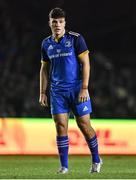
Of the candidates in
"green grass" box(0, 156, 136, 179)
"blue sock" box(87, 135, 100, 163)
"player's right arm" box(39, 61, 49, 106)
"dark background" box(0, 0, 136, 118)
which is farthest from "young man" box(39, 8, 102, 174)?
"dark background" box(0, 0, 136, 118)

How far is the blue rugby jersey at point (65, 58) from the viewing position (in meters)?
7.32

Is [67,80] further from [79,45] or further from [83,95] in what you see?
[79,45]

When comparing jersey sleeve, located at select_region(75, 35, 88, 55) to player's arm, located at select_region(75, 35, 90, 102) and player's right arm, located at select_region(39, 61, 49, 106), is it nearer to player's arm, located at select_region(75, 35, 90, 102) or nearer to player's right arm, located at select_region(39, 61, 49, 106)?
player's arm, located at select_region(75, 35, 90, 102)

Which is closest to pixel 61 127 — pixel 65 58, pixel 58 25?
pixel 65 58

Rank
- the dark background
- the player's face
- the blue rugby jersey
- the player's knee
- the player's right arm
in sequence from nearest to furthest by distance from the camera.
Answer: the player's face < the blue rugby jersey < the player's knee < the player's right arm < the dark background

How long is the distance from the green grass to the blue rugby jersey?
0.99 m

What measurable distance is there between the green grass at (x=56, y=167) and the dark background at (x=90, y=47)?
3688 millimetres

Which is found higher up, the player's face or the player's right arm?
the player's face

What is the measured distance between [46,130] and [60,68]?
4.78m

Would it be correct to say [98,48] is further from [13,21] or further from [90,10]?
[13,21]

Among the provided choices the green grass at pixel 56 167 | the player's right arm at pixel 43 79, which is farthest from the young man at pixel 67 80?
the green grass at pixel 56 167

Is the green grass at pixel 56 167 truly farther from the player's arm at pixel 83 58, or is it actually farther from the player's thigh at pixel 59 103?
the player's arm at pixel 83 58

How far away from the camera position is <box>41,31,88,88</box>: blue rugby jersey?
732 centimetres

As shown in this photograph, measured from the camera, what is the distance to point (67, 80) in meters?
7.43
